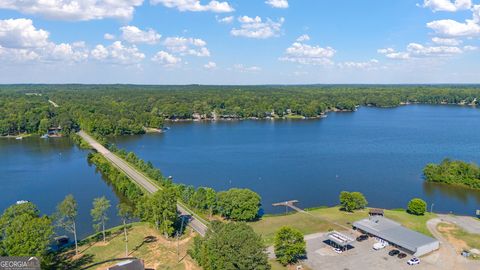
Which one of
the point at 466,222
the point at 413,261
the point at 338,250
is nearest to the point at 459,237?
the point at 466,222

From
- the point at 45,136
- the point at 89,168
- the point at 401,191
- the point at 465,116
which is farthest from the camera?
the point at 465,116

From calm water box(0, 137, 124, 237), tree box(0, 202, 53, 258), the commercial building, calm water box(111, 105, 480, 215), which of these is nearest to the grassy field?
the commercial building

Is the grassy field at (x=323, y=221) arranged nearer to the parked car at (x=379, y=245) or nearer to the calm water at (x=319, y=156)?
the calm water at (x=319, y=156)

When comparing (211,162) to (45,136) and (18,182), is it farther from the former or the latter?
(45,136)

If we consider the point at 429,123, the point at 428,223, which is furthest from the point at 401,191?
the point at 429,123

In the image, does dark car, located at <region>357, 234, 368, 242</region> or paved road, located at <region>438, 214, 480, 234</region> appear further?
paved road, located at <region>438, 214, 480, 234</region>

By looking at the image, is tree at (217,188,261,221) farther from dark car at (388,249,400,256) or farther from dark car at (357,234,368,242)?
dark car at (388,249,400,256)

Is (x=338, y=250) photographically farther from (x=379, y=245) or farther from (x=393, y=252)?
(x=393, y=252)
